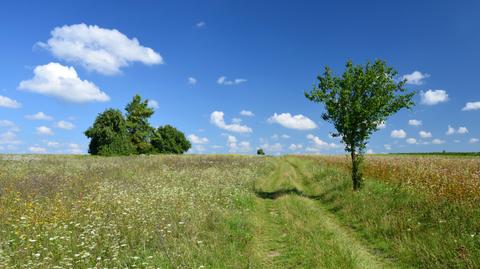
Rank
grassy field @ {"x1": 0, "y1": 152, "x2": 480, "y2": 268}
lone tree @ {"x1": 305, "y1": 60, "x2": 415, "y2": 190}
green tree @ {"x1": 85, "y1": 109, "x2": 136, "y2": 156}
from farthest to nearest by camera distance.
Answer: green tree @ {"x1": 85, "y1": 109, "x2": 136, "y2": 156}, lone tree @ {"x1": 305, "y1": 60, "x2": 415, "y2": 190}, grassy field @ {"x1": 0, "y1": 152, "x2": 480, "y2": 268}

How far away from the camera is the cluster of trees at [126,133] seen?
63.4m

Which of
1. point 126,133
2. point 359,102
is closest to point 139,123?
point 126,133

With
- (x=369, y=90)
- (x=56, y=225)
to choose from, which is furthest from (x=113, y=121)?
(x=56, y=225)

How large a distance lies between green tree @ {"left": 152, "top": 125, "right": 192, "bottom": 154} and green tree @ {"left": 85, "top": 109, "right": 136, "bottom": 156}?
1820 cm

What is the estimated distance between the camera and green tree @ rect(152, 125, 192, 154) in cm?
8856

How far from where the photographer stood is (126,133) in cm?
6894

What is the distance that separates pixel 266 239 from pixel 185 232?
256 centimetres

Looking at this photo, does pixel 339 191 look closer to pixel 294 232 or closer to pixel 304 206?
pixel 304 206

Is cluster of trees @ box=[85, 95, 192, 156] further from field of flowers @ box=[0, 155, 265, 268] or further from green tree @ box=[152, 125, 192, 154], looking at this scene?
field of flowers @ box=[0, 155, 265, 268]

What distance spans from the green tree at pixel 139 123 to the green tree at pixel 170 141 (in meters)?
9.04

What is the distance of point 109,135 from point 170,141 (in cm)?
3116

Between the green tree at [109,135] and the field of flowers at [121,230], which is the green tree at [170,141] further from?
the field of flowers at [121,230]

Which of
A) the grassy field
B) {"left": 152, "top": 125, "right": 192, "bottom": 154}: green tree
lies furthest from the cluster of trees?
the grassy field

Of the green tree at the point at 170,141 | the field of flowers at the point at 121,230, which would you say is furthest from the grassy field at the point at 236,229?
the green tree at the point at 170,141
